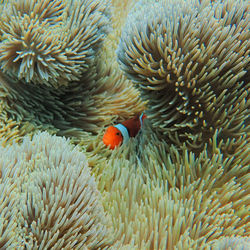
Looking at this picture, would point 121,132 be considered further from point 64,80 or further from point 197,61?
point 197,61

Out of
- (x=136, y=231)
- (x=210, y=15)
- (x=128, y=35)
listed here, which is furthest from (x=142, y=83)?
(x=136, y=231)

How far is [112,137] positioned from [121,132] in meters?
0.06

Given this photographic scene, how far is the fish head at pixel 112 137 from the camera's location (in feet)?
3.49

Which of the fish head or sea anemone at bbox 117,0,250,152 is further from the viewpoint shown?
the fish head

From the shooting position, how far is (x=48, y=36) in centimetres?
85

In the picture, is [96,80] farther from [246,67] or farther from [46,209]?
[46,209]

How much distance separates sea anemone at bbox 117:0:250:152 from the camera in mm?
775

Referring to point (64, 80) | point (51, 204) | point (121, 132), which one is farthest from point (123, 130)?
point (51, 204)

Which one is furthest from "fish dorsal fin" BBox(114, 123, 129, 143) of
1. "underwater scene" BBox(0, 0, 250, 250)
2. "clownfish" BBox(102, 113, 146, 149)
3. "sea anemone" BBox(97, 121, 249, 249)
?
"sea anemone" BBox(97, 121, 249, 249)

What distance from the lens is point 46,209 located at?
56cm

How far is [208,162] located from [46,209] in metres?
0.47

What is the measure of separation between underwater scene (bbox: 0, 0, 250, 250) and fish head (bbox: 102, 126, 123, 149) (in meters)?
0.02

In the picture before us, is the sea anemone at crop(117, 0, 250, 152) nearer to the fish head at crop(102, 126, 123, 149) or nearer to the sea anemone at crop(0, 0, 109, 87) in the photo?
the sea anemone at crop(0, 0, 109, 87)

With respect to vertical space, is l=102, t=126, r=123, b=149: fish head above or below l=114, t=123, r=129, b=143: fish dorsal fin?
below
